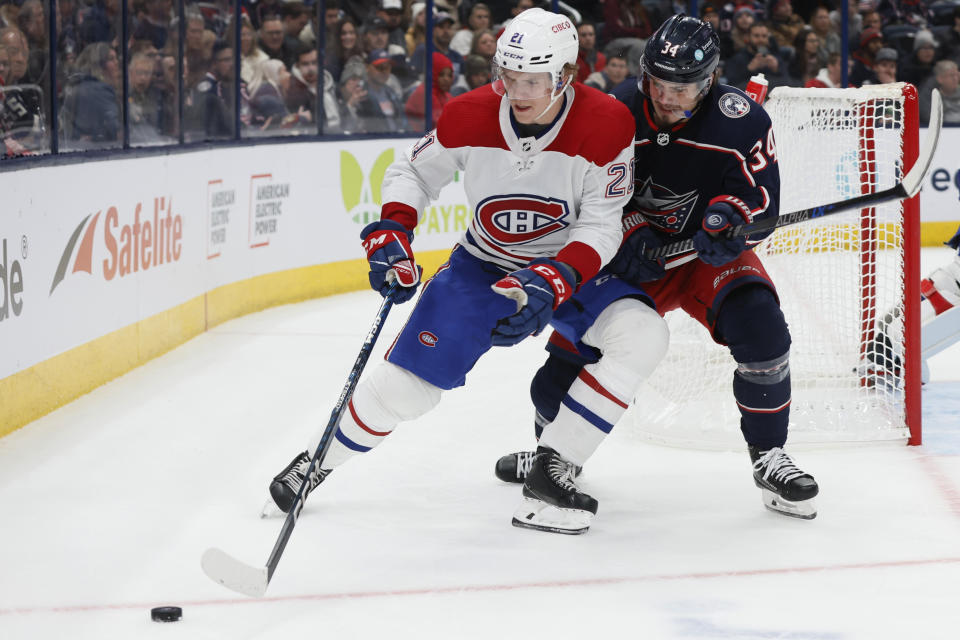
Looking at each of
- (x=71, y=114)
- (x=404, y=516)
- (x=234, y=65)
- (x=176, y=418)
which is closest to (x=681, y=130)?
(x=404, y=516)

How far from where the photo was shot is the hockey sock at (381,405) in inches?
110

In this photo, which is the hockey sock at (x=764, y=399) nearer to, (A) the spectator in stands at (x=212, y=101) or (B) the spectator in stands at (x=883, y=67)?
(A) the spectator in stands at (x=212, y=101)

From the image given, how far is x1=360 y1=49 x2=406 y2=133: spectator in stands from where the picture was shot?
23.4 feet

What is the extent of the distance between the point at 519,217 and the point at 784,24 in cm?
649

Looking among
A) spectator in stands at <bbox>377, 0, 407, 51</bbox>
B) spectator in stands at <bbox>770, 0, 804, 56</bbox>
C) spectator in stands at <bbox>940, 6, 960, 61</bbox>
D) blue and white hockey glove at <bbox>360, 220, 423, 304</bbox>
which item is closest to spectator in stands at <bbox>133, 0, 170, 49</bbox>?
spectator in stands at <bbox>377, 0, 407, 51</bbox>

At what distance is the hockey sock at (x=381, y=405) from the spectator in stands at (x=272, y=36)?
4.03 metres

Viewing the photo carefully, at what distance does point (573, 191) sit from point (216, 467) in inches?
50.1

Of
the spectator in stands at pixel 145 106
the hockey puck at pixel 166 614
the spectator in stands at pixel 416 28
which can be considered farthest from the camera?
the spectator in stands at pixel 416 28

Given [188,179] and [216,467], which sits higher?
[188,179]

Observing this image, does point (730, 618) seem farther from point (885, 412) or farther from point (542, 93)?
point (885, 412)

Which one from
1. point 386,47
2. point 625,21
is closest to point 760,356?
point 386,47

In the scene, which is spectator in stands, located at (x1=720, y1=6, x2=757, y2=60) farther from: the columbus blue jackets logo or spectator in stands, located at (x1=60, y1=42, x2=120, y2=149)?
the columbus blue jackets logo

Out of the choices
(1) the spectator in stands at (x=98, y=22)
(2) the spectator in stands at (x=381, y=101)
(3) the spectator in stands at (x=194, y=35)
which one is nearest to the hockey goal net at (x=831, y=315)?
(1) the spectator in stands at (x=98, y=22)

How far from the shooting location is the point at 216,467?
341cm
